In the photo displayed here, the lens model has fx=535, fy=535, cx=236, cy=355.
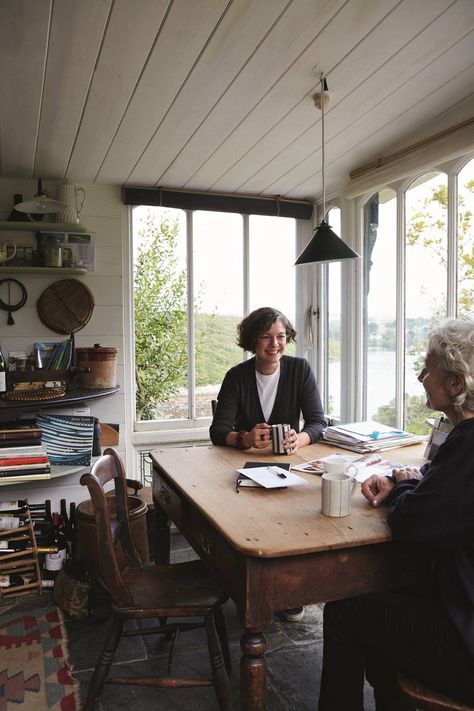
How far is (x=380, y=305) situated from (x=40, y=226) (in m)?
2.16

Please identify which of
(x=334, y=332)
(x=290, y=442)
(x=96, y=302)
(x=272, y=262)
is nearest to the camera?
(x=290, y=442)

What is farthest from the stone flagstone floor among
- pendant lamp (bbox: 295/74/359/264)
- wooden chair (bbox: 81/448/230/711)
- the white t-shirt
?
pendant lamp (bbox: 295/74/359/264)

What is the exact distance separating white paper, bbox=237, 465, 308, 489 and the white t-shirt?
0.71 metres

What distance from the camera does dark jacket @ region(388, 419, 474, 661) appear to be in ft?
4.25

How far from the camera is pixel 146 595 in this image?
1.74 m

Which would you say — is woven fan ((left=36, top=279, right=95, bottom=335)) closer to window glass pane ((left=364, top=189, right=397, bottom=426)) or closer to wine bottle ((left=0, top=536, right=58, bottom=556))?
wine bottle ((left=0, top=536, right=58, bottom=556))

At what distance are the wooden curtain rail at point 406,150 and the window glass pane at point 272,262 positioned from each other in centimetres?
83

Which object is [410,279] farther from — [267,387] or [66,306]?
[66,306]

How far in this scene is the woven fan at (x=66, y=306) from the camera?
3418 millimetres

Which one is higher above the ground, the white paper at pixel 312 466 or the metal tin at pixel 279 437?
the metal tin at pixel 279 437

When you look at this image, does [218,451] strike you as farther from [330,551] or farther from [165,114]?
[165,114]

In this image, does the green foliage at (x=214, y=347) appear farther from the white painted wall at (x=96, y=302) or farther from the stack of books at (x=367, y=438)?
the stack of books at (x=367, y=438)

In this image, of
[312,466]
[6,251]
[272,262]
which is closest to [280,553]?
[312,466]

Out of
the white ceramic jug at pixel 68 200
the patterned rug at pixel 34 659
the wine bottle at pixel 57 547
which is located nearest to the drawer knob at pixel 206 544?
the patterned rug at pixel 34 659
